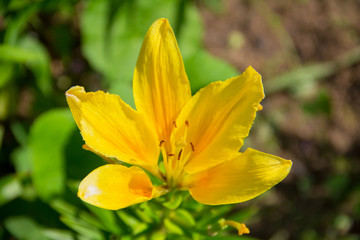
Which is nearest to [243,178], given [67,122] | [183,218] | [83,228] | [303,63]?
[183,218]

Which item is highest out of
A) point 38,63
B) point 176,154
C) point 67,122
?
point 38,63

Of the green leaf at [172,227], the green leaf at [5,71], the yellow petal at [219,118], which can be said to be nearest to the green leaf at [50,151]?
the green leaf at [5,71]

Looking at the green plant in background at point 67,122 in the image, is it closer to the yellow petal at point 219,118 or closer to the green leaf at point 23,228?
the green leaf at point 23,228

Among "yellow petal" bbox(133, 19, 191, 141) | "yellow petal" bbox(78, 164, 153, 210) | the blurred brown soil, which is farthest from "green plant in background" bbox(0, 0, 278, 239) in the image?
the blurred brown soil

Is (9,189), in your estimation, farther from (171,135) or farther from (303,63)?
(303,63)

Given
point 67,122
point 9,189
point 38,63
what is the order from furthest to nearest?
point 38,63, point 9,189, point 67,122

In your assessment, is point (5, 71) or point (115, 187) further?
point (5, 71)
